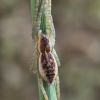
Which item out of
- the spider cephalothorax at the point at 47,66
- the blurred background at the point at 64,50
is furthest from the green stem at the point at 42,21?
the blurred background at the point at 64,50

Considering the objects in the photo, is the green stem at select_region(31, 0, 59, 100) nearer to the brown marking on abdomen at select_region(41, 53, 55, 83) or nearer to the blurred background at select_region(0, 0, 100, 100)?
the brown marking on abdomen at select_region(41, 53, 55, 83)

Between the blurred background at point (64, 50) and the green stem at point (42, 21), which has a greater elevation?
the green stem at point (42, 21)

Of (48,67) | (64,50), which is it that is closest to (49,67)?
(48,67)

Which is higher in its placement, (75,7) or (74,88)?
(75,7)

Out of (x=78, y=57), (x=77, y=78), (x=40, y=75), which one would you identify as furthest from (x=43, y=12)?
(x=78, y=57)

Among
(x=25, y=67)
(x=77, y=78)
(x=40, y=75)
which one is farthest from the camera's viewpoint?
(x=25, y=67)

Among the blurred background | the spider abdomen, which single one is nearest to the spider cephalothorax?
the spider abdomen

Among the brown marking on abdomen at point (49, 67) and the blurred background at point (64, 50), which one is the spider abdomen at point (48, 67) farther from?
the blurred background at point (64, 50)

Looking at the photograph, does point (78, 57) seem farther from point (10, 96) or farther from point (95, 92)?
point (10, 96)
